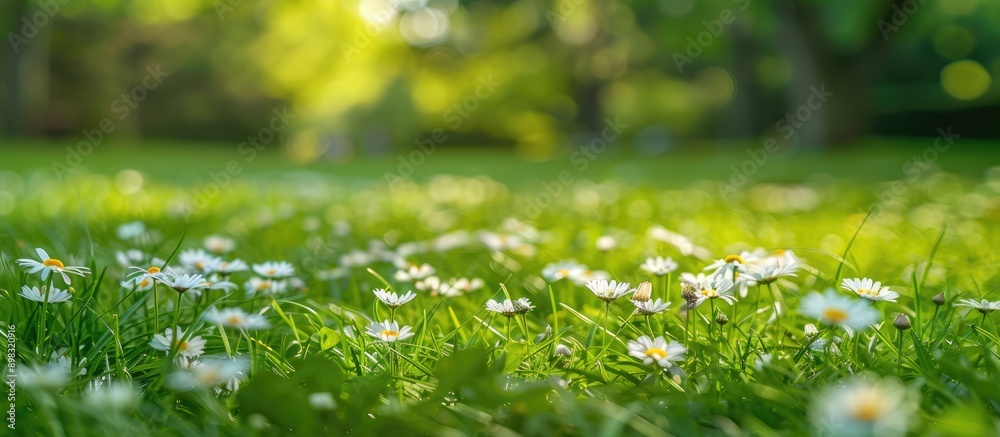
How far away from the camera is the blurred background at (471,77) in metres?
13.3

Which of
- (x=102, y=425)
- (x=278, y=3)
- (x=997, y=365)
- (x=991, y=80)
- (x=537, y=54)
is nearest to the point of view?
(x=102, y=425)

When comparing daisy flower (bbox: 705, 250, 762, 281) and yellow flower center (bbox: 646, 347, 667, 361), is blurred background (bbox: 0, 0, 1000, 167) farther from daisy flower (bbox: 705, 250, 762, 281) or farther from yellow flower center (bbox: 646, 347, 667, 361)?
yellow flower center (bbox: 646, 347, 667, 361)

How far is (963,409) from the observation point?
818 mm

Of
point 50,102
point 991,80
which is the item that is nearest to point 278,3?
point 50,102

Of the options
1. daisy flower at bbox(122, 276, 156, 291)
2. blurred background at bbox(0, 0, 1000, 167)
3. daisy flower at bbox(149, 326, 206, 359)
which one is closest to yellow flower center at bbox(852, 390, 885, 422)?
daisy flower at bbox(149, 326, 206, 359)

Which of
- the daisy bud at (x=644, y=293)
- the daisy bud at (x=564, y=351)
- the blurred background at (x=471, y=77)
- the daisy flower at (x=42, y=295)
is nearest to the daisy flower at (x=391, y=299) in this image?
the daisy bud at (x=564, y=351)

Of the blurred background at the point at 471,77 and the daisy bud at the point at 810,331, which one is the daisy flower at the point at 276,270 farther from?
the blurred background at the point at 471,77

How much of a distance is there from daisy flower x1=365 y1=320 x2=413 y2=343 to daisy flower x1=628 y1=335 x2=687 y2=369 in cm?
36

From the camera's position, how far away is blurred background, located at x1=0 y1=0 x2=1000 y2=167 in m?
13.3

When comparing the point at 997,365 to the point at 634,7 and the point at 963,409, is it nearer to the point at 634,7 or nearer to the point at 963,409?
the point at 963,409

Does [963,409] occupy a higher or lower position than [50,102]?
lower

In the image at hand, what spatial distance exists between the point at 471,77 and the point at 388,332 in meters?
21.2

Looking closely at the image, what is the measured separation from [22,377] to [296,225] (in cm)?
209

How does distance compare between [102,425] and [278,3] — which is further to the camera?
[278,3]
